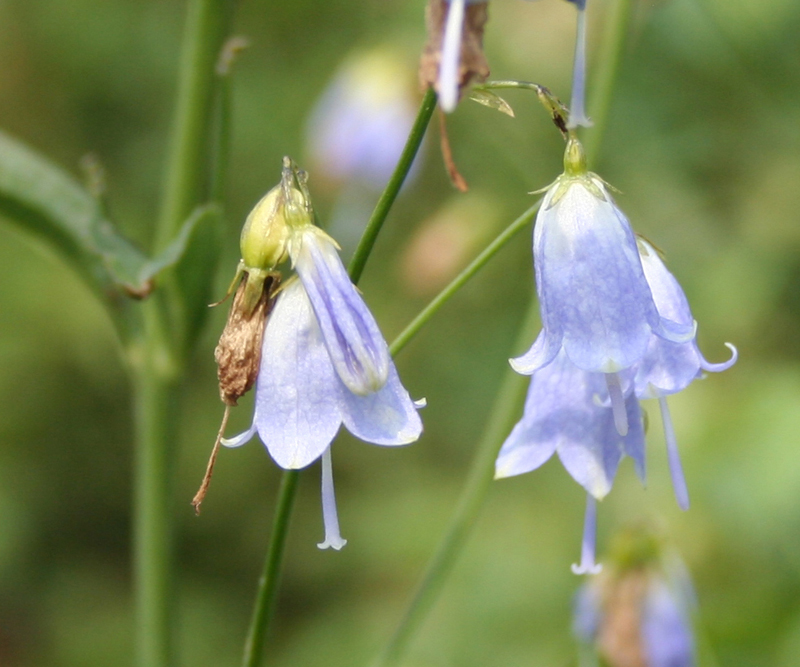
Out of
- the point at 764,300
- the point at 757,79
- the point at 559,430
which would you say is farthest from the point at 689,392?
the point at 559,430

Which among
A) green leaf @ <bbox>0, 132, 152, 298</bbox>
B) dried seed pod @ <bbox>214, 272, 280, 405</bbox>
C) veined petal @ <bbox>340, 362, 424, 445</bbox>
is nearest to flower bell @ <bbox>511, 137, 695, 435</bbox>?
veined petal @ <bbox>340, 362, 424, 445</bbox>

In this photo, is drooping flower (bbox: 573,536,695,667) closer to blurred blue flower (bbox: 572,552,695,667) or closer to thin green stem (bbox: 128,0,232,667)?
blurred blue flower (bbox: 572,552,695,667)

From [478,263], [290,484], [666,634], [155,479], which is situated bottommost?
[666,634]

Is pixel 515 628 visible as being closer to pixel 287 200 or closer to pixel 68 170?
pixel 287 200

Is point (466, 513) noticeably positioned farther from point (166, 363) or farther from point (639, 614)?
point (166, 363)

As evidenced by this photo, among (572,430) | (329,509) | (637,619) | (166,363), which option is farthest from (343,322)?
(637,619)
